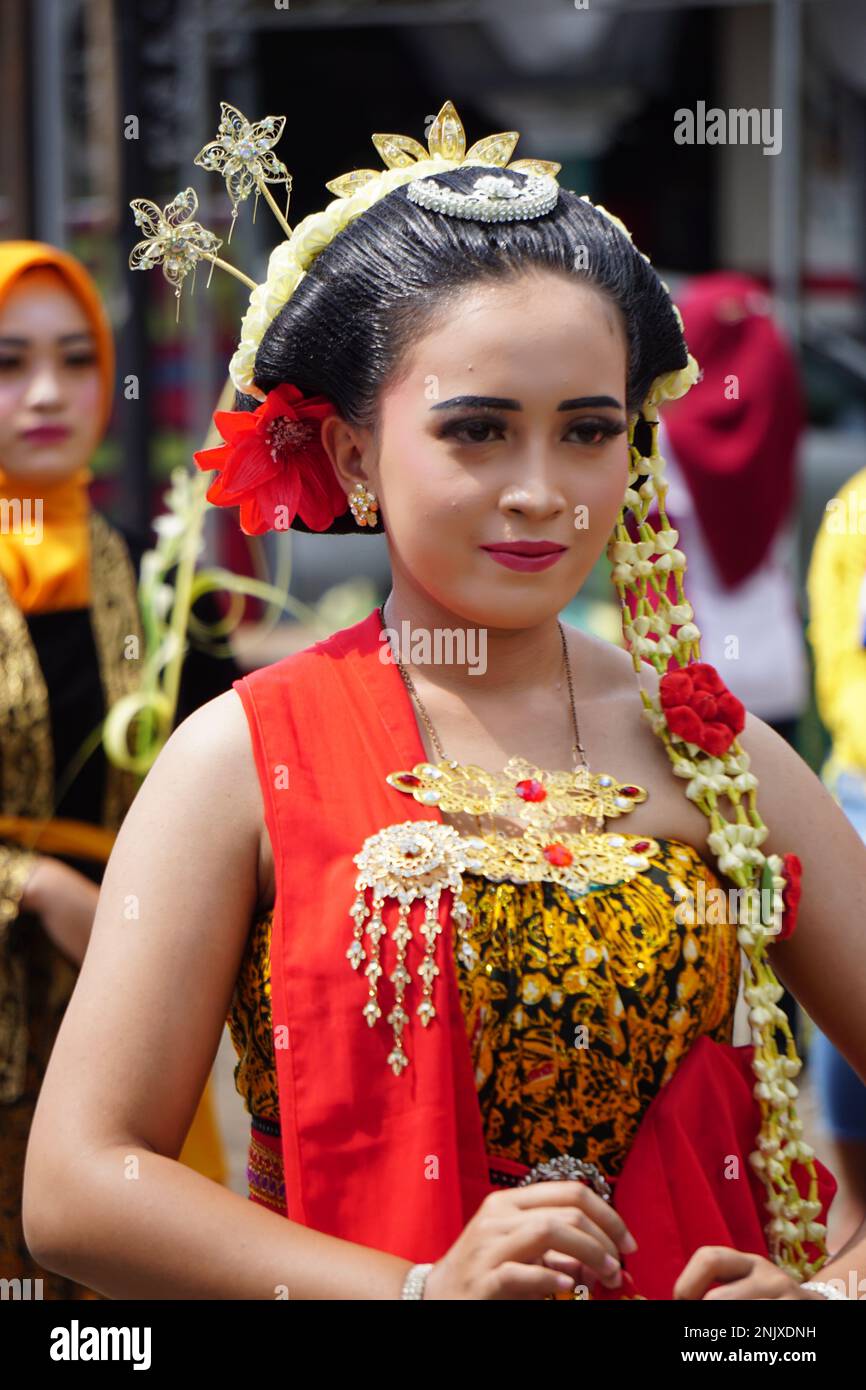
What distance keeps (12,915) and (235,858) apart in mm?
1717

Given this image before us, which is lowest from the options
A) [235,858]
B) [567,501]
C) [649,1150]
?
[649,1150]

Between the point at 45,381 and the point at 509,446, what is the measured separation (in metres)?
2.12

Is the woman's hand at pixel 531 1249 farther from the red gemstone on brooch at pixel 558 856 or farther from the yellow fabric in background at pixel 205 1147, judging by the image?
the yellow fabric in background at pixel 205 1147

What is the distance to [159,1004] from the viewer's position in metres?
1.79

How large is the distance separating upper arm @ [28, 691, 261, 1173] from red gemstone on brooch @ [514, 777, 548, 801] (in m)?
0.28

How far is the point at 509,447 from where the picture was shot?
1862 mm

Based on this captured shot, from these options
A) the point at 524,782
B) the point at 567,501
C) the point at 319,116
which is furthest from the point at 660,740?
the point at 319,116

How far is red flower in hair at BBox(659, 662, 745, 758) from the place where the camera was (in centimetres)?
202

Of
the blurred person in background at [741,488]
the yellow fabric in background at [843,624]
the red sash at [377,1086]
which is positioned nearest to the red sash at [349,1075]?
the red sash at [377,1086]

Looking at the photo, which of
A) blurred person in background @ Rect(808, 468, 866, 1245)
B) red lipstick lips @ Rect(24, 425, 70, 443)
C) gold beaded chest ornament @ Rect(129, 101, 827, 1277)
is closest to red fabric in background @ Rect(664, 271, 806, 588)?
blurred person in background @ Rect(808, 468, 866, 1245)

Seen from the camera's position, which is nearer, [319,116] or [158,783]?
[158,783]

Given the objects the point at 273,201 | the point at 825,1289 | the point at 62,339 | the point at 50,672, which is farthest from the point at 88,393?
the point at 825,1289
